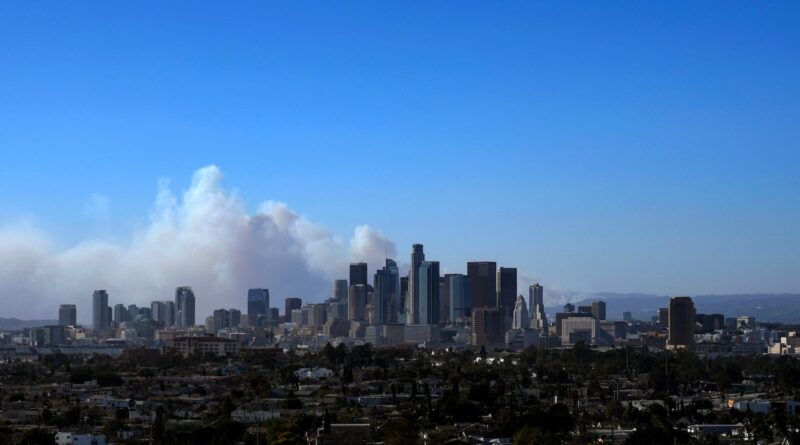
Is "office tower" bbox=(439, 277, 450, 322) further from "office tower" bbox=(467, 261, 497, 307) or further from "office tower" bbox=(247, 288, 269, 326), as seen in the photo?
"office tower" bbox=(247, 288, 269, 326)

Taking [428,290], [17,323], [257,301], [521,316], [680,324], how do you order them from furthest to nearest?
1. [17,323]
2. [257,301]
3. [428,290]
4. [521,316]
5. [680,324]

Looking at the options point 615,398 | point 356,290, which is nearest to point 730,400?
point 615,398

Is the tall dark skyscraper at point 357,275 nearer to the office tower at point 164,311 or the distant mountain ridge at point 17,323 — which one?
the office tower at point 164,311

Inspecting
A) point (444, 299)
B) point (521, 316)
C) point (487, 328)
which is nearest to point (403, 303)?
point (444, 299)

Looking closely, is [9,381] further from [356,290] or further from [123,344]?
[356,290]

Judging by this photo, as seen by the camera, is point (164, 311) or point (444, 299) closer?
point (444, 299)

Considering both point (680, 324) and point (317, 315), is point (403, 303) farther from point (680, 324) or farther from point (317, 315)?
point (680, 324)
